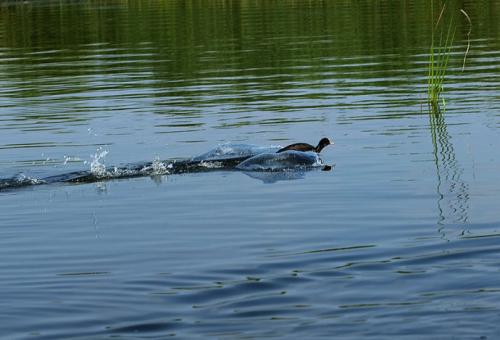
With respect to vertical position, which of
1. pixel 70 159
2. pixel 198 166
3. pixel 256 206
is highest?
pixel 70 159

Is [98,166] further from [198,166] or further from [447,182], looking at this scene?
[447,182]

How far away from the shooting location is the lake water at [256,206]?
10.0m

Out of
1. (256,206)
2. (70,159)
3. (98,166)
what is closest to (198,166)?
(98,166)

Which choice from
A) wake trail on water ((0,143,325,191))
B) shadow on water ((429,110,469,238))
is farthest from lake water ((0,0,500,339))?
wake trail on water ((0,143,325,191))

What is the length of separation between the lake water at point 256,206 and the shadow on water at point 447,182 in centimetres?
5

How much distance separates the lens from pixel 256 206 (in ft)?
50.1

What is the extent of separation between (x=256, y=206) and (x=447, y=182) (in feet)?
8.92

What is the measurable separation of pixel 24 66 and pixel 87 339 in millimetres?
29124

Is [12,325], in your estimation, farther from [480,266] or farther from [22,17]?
[22,17]

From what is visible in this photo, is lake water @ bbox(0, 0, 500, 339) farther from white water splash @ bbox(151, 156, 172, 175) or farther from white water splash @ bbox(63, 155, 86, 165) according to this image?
white water splash @ bbox(151, 156, 172, 175)

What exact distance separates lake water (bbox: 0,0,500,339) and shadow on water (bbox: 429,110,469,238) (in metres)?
0.05

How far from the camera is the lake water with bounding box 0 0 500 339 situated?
394 inches

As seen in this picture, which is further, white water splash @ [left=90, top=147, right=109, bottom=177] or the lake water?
white water splash @ [left=90, top=147, right=109, bottom=177]

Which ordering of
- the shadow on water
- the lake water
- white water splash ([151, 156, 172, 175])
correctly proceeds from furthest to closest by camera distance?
white water splash ([151, 156, 172, 175])
the shadow on water
the lake water
